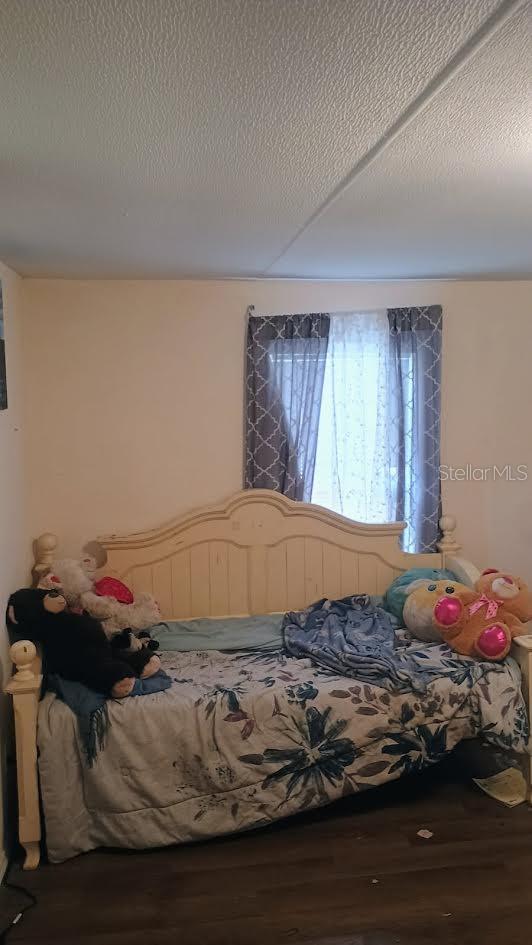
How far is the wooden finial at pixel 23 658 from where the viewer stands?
8.00 ft

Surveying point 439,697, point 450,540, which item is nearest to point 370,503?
point 450,540

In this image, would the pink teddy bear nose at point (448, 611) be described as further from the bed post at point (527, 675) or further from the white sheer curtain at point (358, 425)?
the white sheer curtain at point (358, 425)

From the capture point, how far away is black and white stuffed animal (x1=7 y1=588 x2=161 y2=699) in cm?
260

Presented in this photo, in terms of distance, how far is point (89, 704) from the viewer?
2.50m

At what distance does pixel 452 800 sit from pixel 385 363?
6.56ft

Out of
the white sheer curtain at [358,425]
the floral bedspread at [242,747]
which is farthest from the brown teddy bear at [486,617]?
the white sheer curtain at [358,425]

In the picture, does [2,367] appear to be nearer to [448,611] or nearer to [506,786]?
[448,611]

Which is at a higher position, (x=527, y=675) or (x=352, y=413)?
(x=352, y=413)

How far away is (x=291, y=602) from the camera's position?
11.5 ft

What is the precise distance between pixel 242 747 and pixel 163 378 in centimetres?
178

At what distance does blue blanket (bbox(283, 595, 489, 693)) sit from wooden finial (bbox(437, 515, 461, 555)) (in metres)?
0.48

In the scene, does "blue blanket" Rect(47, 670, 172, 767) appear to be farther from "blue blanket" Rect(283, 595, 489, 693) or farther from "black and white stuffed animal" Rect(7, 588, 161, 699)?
"blue blanket" Rect(283, 595, 489, 693)

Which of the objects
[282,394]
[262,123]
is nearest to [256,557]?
[282,394]

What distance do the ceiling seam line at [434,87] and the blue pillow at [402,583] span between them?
6.14 ft
